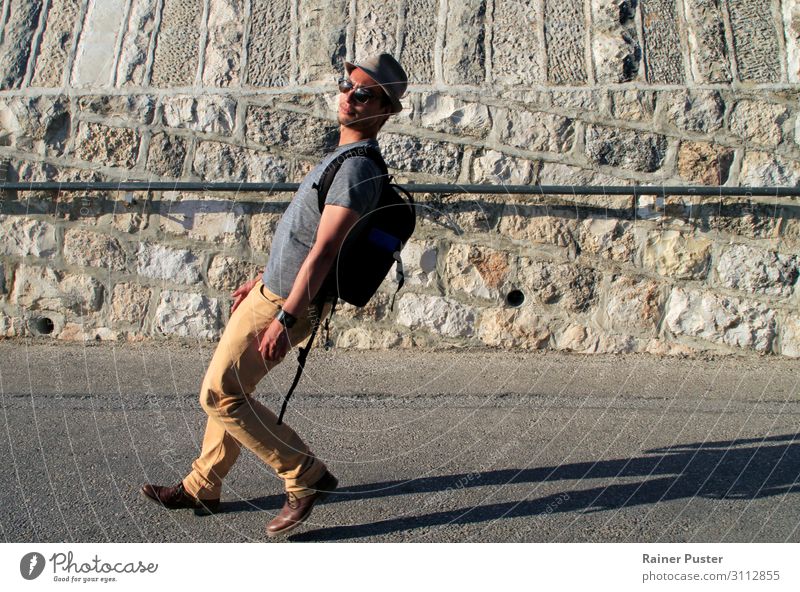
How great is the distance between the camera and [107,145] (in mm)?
5785

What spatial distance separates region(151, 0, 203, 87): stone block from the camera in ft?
19.1

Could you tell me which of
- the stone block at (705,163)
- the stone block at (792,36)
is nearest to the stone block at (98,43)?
the stone block at (705,163)

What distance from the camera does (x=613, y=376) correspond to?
528cm

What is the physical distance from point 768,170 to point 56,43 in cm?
475

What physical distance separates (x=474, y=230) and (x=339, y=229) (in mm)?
2589

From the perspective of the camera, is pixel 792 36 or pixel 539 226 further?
pixel 792 36

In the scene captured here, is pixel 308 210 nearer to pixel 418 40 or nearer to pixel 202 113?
pixel 202 113

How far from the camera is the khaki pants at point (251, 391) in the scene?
10.9 feet

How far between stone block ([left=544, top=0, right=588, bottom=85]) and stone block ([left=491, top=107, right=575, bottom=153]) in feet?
0.88

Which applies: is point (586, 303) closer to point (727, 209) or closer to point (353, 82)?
point (727, 209)

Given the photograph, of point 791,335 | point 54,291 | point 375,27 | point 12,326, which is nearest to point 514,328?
point 791,335

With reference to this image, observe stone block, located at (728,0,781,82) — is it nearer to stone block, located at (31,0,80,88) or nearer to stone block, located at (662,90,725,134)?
stone block, located at (662,90,725,134)

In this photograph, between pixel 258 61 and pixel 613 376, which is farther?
pixel 258 61

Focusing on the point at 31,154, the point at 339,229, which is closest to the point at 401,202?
the point at 339,229
